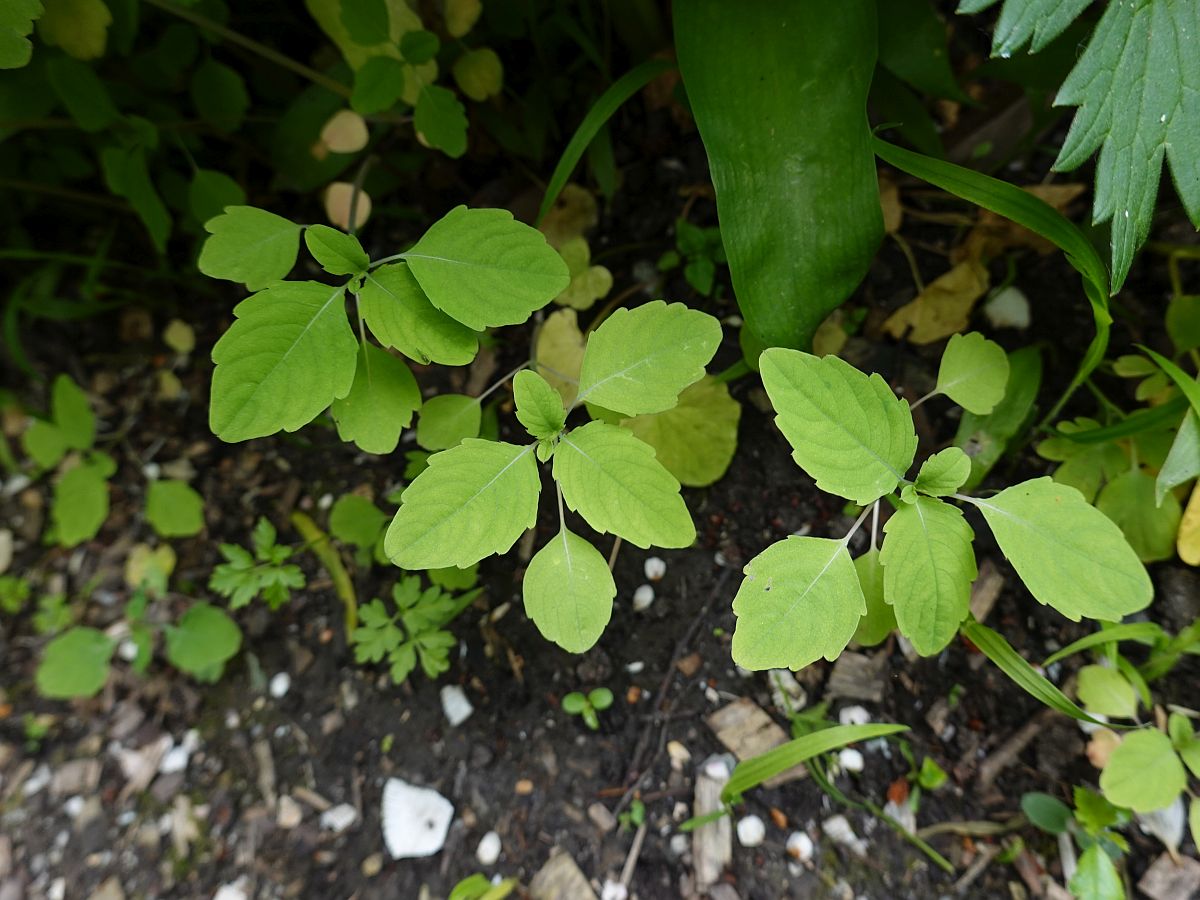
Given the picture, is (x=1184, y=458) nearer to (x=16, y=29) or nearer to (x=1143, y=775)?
(x=1143, y=775)

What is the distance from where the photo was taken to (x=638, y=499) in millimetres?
702

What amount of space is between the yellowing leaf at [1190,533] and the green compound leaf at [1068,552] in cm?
30

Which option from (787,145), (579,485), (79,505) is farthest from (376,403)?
(79,505)

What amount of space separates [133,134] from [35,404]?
0.78 metres

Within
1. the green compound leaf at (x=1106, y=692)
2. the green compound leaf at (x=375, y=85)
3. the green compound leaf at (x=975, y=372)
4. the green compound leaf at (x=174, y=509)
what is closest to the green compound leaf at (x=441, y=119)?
the green compound leaf at (x=375, y=85)

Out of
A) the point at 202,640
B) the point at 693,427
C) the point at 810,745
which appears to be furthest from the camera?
the point at 202,640

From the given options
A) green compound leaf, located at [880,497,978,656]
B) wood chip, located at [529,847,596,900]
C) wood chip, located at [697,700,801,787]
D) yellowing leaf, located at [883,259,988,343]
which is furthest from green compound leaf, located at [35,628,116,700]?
yellowing leaf, located at [883,259,988,343]

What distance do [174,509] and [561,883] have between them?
0.89m

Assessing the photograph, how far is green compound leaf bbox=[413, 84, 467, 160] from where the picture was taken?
3.11ft

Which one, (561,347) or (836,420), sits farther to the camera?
(561,347)

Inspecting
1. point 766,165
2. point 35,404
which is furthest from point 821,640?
point 35,404

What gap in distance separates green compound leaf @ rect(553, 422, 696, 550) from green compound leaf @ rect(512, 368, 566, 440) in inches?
1.3

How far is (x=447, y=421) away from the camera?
898mm

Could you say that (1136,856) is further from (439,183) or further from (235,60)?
(235,60)
